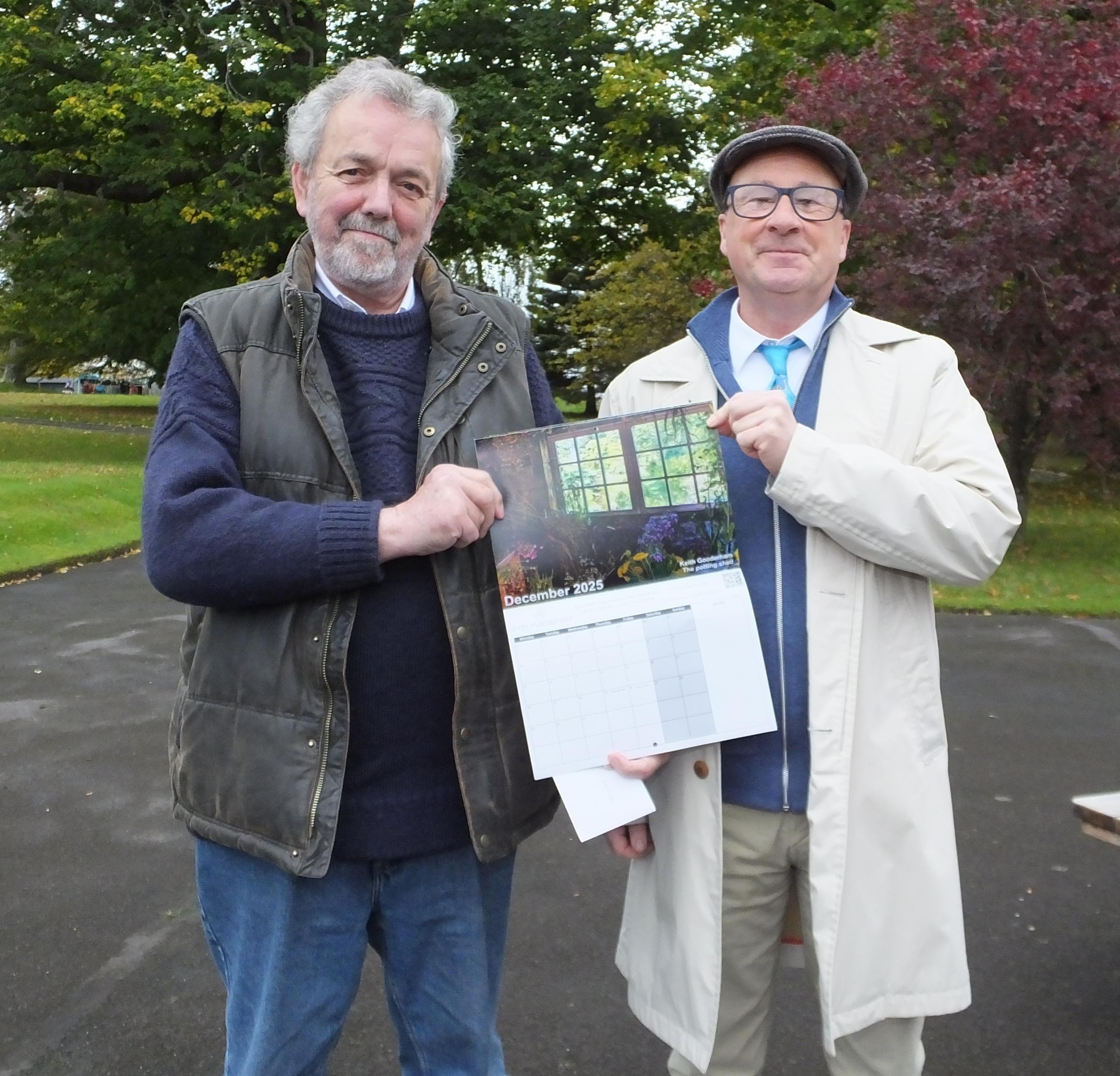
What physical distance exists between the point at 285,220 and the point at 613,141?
6.28m

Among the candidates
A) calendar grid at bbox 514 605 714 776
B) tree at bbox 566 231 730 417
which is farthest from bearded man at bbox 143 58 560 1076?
tree at bbox 566 231 730 417

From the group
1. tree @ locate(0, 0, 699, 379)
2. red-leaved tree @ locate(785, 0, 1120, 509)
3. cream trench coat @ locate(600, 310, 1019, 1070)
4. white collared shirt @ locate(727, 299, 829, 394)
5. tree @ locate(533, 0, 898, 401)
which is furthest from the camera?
tree @ locate(0, 0, 699, 379)

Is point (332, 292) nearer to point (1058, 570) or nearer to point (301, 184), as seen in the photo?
point (301, 184)

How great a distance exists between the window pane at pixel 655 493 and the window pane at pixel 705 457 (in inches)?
2.8

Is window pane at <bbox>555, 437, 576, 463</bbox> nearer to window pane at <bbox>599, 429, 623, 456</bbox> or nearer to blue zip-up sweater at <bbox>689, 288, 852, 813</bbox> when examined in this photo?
window pane at <bbox>599, 429, 623, 456</bbox>

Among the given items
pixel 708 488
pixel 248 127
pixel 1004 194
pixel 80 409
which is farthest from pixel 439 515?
pixel 80 409

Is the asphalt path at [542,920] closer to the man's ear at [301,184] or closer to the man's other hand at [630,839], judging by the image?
the man's other hand at [630,839]

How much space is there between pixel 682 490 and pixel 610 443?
16 centimetres

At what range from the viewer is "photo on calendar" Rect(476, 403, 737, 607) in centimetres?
219

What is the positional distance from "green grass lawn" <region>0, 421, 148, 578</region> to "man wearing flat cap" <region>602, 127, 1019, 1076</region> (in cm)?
725

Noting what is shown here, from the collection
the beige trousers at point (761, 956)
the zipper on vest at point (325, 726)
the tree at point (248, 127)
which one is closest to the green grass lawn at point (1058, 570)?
the beige trousers at point (761, 956)

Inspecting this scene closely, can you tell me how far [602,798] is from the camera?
2.24 meters

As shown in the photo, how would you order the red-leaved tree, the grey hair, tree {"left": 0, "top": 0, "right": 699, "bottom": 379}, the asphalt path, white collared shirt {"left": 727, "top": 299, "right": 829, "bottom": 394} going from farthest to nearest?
tree {"left": 0, "top": 0, "right": 699, "bottom": 379} → the red-leaved tree → the asphalt path → white collared shirt {"left": 727, "top": 299, "right": 829, "bottom": 394} → the grey hair

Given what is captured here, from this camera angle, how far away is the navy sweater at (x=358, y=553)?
2.05 m
